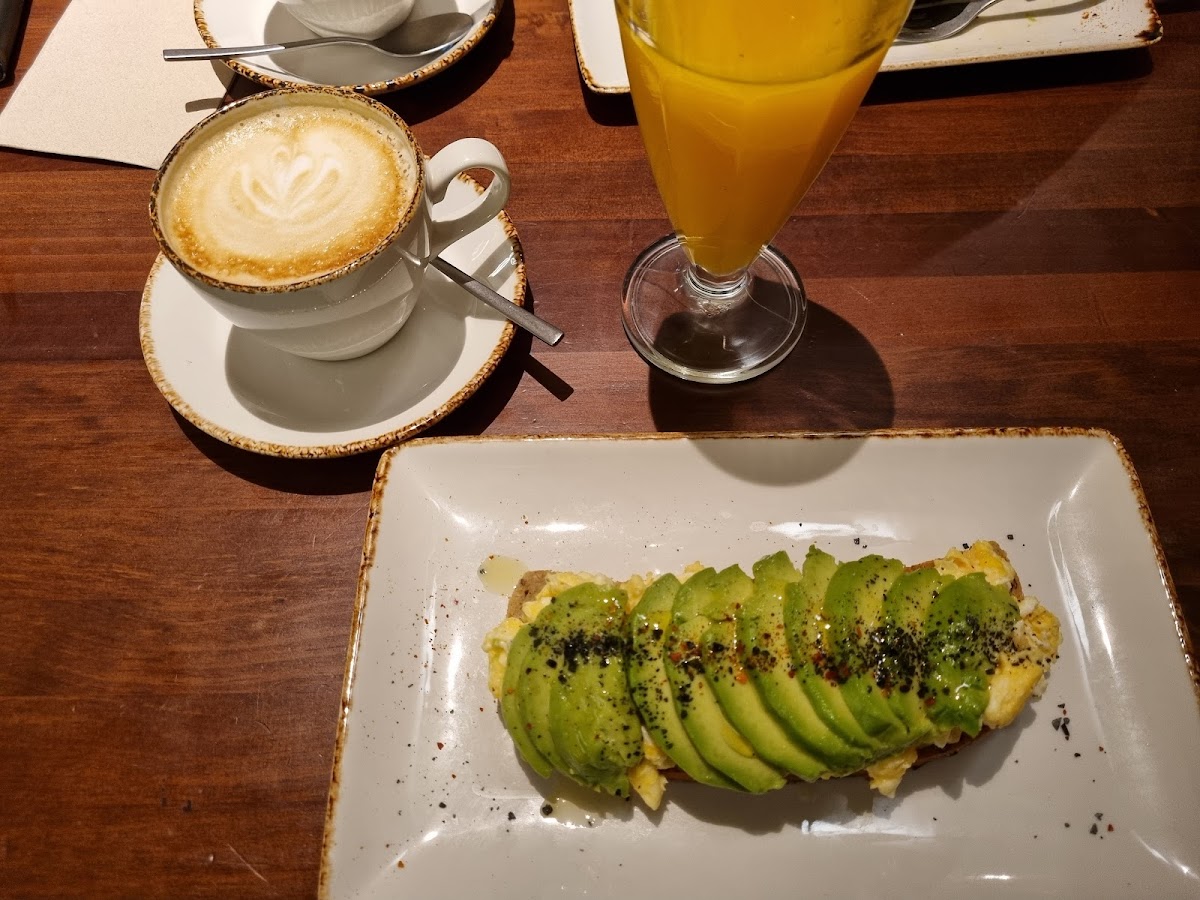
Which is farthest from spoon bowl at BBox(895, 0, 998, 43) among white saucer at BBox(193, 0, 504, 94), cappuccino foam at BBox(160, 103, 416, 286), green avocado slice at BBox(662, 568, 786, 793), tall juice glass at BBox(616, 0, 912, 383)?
green avocado slice at BBox(662, 568, 786, 793)

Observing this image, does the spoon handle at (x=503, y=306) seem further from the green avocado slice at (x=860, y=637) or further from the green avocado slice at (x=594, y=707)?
the green avocado slice at (x=860, y=637)

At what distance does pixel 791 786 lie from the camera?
4.03ft

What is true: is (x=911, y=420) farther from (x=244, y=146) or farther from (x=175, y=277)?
(x=175, y=277)

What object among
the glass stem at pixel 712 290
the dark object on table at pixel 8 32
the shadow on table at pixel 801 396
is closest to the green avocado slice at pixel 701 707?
the shadow on table at pixel 801 396

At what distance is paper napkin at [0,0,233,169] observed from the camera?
1894mm

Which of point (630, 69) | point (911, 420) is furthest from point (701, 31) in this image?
point (911, 420)

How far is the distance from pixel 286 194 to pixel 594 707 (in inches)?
39.0

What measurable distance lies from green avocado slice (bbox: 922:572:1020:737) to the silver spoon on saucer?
1.60m

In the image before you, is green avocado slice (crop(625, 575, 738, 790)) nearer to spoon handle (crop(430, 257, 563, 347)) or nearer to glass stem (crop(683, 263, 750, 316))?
spoon handle (crop(430, 257, 563, 347))

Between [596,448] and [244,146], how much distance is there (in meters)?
0.82

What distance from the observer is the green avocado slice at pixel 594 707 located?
115 cm

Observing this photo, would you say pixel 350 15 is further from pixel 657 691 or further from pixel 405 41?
pixel 657 691

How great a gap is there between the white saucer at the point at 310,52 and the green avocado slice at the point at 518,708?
51.3 inches

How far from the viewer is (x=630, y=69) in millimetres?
1264
